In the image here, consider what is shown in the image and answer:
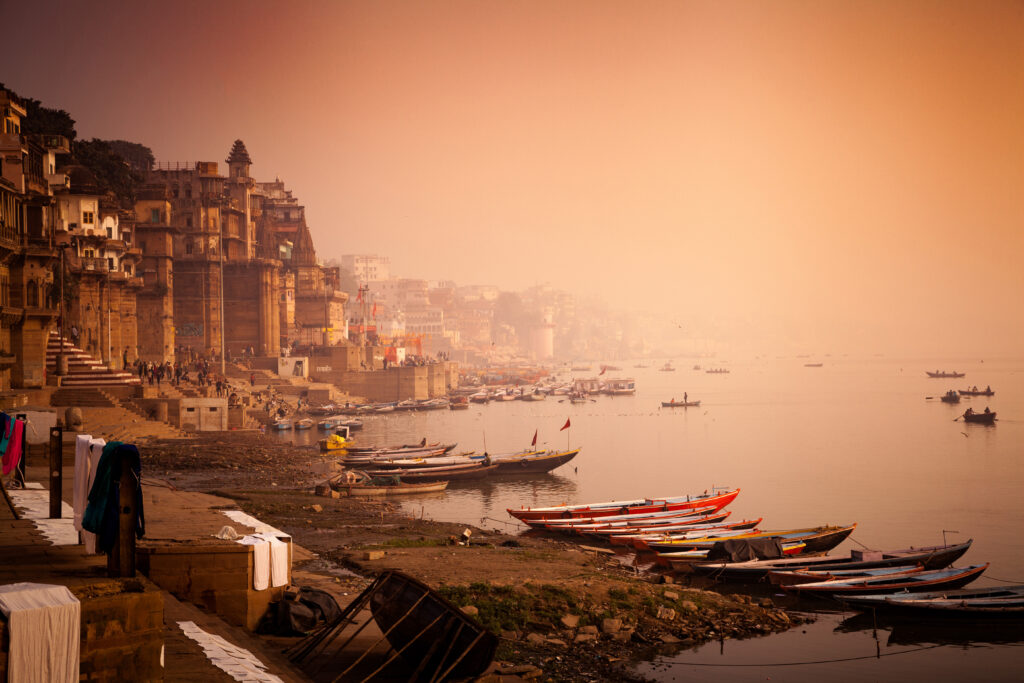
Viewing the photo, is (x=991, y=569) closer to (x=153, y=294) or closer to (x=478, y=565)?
(x=478, y=565)

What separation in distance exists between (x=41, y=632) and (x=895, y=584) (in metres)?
23.4

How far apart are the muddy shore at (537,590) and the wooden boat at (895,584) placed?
1.51m

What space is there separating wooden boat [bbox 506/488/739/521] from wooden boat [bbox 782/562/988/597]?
11.4 m

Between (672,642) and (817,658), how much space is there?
390cm

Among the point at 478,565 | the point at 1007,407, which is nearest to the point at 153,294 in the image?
the point at 478,565

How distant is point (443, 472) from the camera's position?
161ft

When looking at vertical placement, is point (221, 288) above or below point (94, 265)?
above

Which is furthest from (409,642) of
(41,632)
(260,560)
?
(41,632)

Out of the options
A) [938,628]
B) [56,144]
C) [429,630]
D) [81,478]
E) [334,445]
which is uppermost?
[56,144]

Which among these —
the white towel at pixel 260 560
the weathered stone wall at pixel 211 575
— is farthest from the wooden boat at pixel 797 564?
the weathered stone wall at pixel 211 575

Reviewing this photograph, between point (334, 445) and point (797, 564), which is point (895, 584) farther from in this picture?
point (334, 445)

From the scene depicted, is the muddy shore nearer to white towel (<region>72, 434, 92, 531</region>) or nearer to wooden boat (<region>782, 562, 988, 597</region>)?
wooden boat (<region>782, 562, 988, 597</region>)

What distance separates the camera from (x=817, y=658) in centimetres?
2203

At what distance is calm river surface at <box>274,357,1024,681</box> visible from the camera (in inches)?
895
